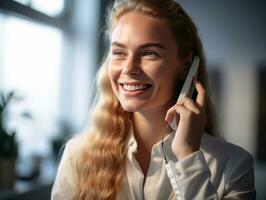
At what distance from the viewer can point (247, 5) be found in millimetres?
2320

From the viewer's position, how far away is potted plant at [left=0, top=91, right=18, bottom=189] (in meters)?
1.64

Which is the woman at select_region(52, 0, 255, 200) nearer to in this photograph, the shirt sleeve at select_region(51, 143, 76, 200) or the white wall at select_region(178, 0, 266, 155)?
the shirt sleeve at select_region(51, 143, 76, 200)

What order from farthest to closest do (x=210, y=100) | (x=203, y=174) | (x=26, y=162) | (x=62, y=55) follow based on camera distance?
(x=62, y=55) → (x=26, y=162) → (x=210, y=100) → (x=203, y=174)

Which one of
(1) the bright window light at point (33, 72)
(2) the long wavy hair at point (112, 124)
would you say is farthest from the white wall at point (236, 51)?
(2) the long wavy hair at point (112, 124)

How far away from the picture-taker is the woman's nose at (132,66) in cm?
104

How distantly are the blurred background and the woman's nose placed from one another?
3.50 ft

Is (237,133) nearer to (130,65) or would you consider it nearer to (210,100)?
Answer: (210,100)

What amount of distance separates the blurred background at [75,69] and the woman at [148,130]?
2.85 feet

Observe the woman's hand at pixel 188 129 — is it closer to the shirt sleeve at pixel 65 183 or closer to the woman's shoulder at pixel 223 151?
the woman's shoulder at pixel 223 151

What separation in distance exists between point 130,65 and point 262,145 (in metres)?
1.54

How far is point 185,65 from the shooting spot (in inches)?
46.9

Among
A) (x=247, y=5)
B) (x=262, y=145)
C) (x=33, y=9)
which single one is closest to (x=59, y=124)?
(x=33, y=9)

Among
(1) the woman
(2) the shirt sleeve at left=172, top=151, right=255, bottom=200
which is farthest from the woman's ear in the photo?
(2) the shirt sleeve at left=172, top=151, right=255, bottom=200

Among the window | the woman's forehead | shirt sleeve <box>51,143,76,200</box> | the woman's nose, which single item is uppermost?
the window
